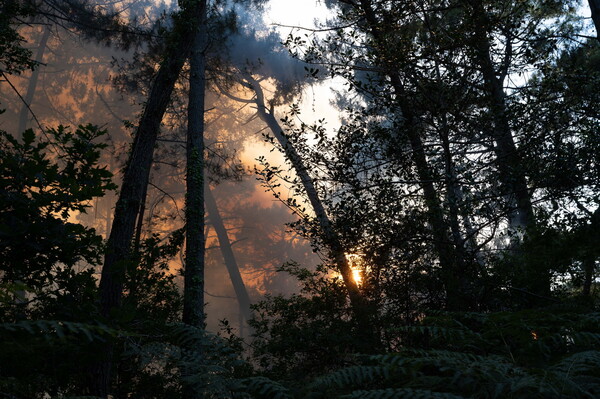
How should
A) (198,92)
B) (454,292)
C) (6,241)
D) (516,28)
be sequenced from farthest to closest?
1. (198,92)
2. (516,28)
3. (454,292)
4. (6,241)

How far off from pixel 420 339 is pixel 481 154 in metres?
3.73

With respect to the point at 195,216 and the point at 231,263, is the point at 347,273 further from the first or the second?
the point at 231,263

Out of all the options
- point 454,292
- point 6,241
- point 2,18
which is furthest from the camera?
point 2,18

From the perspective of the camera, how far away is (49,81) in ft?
117

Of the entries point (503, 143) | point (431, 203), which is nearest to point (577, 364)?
point (431, 203)

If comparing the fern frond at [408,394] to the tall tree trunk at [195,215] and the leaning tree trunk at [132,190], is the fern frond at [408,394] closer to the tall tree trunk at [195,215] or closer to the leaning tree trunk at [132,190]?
the leaning tree trunk at [132,190]

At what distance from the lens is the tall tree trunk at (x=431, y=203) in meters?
6.51

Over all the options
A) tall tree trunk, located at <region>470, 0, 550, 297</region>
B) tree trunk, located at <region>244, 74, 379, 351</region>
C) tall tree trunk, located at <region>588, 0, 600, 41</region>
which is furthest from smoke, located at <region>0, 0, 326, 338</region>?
tall tree trunk, located at <region>588, 0, 600, 41</region>

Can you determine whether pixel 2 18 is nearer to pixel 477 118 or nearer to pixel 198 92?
pixel 198 92

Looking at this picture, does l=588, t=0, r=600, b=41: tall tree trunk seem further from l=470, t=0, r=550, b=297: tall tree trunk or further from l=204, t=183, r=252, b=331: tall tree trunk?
l=204, t=183, r=252, b=331: tall tree trunk

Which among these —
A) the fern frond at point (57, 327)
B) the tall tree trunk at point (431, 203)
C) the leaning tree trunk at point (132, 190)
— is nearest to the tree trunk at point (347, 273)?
the tall tree trunk at point (431, 203)

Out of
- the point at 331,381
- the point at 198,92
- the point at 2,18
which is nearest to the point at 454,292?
the point at 331,381

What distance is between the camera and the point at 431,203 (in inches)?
283

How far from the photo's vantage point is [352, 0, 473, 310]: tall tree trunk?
21.4ft
